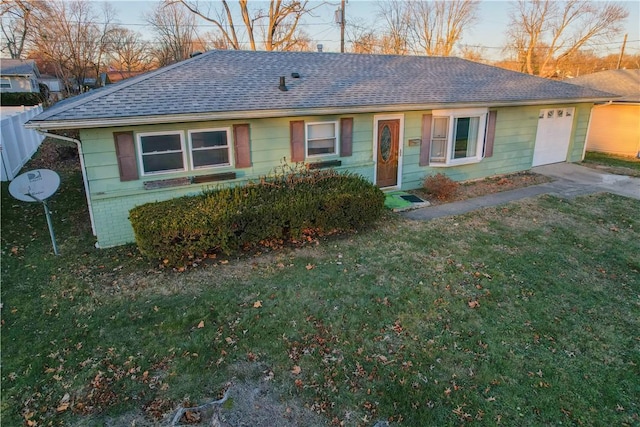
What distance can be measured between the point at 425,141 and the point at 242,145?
17.2 feet

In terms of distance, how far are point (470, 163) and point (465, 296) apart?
6906 mm

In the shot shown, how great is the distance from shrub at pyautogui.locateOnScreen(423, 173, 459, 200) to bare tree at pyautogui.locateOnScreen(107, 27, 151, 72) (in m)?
35.5

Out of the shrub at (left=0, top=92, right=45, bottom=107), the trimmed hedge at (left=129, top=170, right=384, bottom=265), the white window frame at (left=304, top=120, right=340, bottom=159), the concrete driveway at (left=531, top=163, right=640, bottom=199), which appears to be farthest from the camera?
the shrub at (left=0, top=92, right=45, bottom=107)

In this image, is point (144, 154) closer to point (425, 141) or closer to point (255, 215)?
point (255, 215)

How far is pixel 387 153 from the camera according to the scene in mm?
10641

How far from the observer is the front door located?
34.1 feet

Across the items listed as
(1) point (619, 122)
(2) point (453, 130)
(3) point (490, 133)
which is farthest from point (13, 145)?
(1) point (619, 122)

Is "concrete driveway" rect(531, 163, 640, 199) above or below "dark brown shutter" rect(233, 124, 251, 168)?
below

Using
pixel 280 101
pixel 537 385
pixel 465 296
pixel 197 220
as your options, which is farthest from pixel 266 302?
pixel 280 101

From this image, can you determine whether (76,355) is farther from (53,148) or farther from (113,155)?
(53,148)

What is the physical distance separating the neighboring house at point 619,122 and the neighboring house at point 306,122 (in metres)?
4.50

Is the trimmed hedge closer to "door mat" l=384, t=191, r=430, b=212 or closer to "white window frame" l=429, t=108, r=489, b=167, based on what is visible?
"door mat" l=384, t=191, r=430, b=212

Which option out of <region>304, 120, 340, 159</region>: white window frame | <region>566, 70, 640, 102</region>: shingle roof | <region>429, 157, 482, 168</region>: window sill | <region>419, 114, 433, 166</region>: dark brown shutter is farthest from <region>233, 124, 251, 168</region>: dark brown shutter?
<region>566, 70, 640, 102</region>: shingle roof

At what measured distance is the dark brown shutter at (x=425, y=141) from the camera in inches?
425
